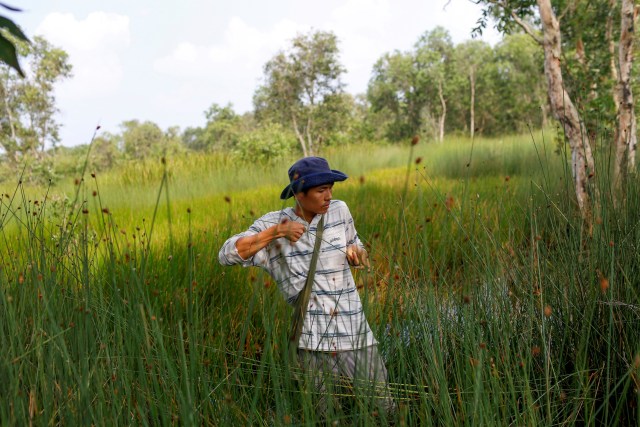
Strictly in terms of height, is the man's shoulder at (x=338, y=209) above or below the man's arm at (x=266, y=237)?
above

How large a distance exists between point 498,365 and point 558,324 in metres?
0.42

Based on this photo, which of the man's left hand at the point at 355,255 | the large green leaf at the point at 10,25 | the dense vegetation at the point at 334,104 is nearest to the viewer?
the large green leaf at the point at 10,25

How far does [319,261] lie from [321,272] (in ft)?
0.15

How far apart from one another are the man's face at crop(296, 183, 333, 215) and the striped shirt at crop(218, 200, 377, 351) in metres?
0.10

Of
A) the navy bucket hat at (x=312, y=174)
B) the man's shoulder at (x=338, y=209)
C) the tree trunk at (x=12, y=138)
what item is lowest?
the man's shoulder at (x=338, y=209)

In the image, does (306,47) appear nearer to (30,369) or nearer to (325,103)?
(325,103)

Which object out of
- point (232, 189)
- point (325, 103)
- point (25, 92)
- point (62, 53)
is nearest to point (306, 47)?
point (325, 103)

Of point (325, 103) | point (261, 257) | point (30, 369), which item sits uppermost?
point (325, 103)

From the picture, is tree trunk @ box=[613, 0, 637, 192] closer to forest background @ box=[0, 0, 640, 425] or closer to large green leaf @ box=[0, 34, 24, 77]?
forest background @ box=[0, 0, 640, 425]

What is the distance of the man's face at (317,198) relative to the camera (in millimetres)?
2033

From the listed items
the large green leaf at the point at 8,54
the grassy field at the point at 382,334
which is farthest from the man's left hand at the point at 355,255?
the large green leaf at the point at 8,54

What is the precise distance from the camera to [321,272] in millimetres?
2109

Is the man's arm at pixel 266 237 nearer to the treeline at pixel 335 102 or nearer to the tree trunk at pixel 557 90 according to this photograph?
the tree trunk at pixel 557 90

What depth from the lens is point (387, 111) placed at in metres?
40.0
